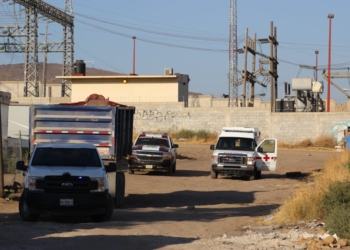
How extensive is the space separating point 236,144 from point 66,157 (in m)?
15.1

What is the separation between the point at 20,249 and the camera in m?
11.2

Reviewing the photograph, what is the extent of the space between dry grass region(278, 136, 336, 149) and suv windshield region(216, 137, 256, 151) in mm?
24530

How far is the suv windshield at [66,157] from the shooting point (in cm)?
1565

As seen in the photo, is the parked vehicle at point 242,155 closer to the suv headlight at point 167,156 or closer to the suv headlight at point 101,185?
the suv headlight at point 167,156

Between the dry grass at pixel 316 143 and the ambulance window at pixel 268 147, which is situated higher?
the ambulance window at pixel 268 147

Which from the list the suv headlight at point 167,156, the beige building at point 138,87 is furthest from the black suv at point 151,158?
the beige building at point 138,87

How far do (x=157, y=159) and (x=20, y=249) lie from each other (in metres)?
19.4

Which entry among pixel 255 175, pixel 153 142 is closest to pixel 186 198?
pixel 255 175

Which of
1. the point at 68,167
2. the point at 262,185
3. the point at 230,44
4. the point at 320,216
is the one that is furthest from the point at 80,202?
the point at 230,44

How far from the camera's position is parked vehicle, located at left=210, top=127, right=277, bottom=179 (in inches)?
1148

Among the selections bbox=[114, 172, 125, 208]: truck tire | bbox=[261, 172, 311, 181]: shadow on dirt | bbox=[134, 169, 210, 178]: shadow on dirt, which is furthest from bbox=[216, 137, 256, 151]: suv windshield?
bbox=[114, 172, 125, 208]: truck tire

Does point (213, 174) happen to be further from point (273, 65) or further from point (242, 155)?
point (273, 65)

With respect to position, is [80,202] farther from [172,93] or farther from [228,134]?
[172,93]

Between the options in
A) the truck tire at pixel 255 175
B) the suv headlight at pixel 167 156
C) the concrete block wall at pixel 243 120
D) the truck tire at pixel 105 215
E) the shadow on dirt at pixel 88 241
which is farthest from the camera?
the concrete block wall at pixel 243 120
